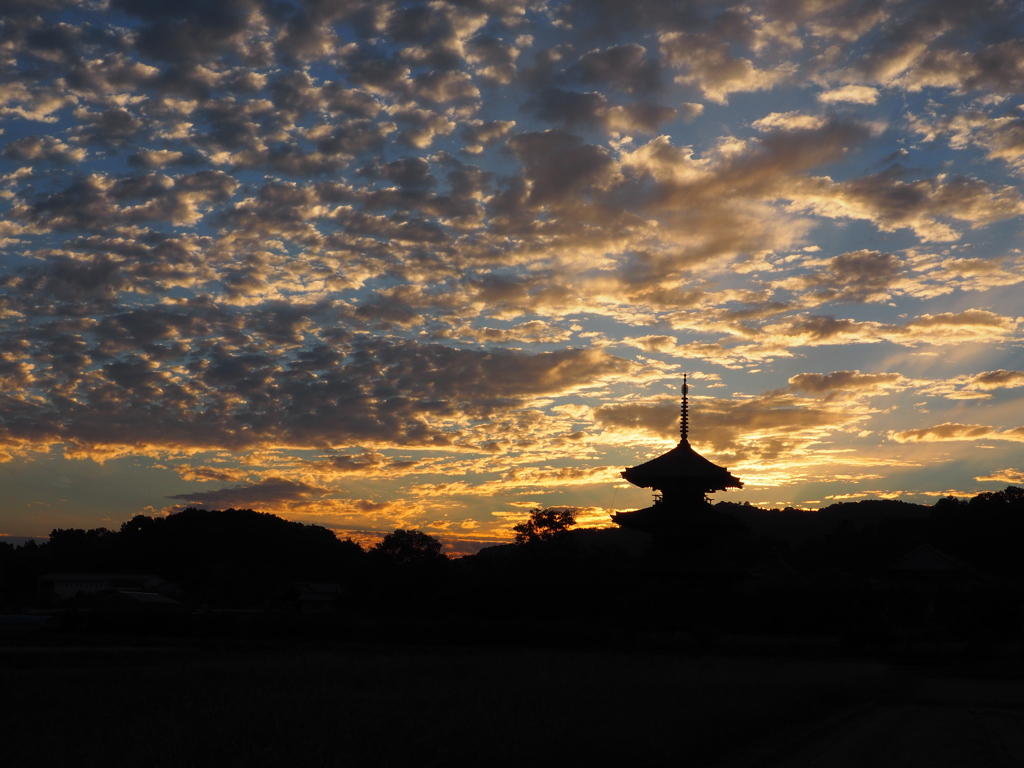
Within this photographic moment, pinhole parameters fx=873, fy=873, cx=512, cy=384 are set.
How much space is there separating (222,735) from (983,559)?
95.2 m

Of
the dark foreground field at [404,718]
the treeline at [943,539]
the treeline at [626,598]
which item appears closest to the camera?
the dark foreground field at [404,718]

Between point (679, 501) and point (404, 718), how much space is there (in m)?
36.5

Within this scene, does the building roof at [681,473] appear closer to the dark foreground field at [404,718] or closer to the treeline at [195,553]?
the dark foreground field at [404,718]

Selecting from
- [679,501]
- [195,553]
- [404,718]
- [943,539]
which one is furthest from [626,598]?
[195,553]

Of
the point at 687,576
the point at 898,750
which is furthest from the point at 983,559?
the point at 898,750

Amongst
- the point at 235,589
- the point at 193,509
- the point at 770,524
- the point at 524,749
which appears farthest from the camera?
the point at 770,524

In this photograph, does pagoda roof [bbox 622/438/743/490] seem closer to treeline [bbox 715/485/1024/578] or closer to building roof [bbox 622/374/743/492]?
building roof [bbox 622/374/743/492]

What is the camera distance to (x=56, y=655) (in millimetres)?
39625

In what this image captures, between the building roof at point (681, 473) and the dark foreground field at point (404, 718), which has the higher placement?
the building roof at point (681, 473)

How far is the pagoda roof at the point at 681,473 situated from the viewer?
1784 inches

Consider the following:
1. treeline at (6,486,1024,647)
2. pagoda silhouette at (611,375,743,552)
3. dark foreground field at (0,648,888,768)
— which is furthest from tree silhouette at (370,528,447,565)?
dark foreground field at (0,648,888,768)

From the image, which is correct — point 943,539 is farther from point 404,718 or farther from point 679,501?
point 404,718

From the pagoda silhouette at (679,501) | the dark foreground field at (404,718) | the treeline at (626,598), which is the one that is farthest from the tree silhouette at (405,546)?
the dark foreground field at (404,718)

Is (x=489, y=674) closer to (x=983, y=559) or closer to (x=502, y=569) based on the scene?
(x=502, y=569)
